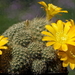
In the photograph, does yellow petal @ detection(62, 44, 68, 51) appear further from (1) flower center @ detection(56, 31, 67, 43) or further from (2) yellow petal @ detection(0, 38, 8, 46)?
(2) yellow petal @ detection(0, 38, 8, 46)

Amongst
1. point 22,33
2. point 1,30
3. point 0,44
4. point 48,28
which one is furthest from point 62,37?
point 1,30

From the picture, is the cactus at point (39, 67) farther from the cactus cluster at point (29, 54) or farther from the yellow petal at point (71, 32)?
the yellow petal at point (71, 32)

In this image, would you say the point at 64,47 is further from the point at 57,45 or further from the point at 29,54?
the point at 29,54

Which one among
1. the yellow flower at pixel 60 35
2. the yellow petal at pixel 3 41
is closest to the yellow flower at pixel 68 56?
the yellow flower at pixel 60 35

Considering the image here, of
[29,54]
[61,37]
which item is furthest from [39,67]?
[61,37]

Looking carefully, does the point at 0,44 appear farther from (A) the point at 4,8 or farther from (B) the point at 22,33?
(A) the point at 4,8

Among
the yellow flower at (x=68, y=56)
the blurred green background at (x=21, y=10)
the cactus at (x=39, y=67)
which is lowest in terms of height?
the cactus at (x=39, y=67)
